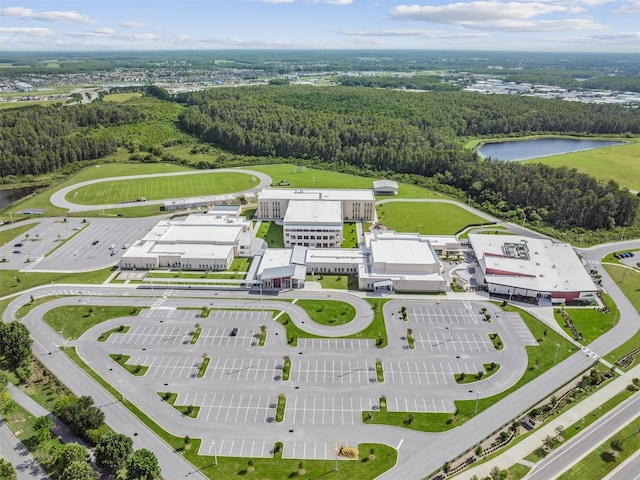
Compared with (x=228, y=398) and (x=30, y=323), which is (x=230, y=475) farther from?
(x=30, y=323)

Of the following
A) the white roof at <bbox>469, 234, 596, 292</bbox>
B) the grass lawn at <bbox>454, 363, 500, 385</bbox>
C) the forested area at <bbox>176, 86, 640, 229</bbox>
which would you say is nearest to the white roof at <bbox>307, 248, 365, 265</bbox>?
the white roof at <bbox>469, 234, 596, 292</bbox>

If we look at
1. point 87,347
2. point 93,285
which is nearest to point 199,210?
point 93,285

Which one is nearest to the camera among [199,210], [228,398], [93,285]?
[228,398]

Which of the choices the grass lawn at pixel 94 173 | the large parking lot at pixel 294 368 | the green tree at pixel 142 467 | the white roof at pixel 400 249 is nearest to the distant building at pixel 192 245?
the large parking lot at pixel 294 368

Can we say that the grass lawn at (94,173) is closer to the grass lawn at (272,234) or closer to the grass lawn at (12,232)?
the grass lawn at (12,232)

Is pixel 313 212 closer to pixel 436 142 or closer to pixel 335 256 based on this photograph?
pixel 335 256

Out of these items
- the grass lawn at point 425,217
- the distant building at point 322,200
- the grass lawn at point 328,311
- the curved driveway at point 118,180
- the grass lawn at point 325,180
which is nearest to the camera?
the grass lawn at point 328,311

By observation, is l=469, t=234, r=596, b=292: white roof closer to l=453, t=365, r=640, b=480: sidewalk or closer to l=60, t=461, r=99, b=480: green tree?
l=453, t=365, r=640, b=480: sidewalk
